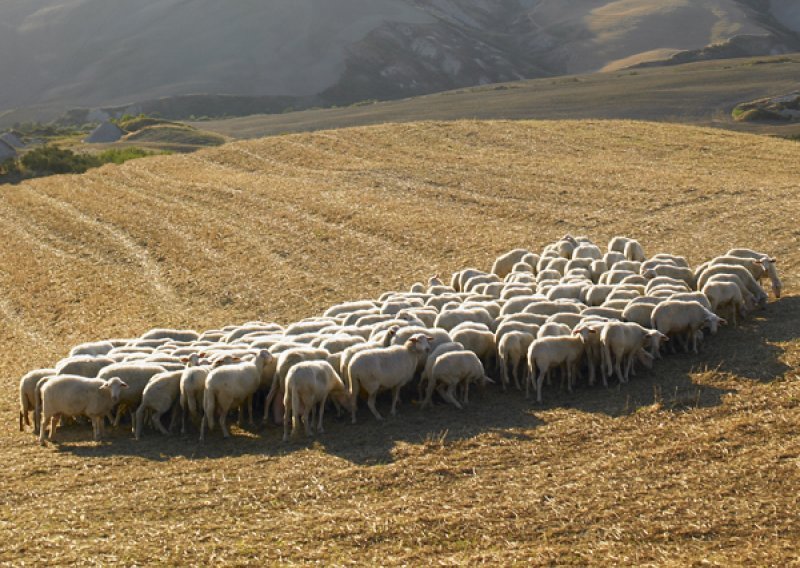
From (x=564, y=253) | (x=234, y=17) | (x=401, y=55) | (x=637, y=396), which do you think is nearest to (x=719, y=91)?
(x=564, y=253)

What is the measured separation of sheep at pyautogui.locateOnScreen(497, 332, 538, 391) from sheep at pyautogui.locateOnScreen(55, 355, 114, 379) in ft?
20.8

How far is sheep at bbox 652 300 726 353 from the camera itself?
1580 centimetres

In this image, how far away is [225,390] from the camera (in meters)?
13.9

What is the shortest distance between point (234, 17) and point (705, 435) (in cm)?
13807

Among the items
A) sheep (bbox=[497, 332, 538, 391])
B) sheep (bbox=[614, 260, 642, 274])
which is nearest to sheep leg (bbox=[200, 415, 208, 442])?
sheep (bbox=[497, 332, 538, 391])

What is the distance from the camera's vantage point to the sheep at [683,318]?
15.8 meters

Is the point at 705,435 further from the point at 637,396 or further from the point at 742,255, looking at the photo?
the point at 742,255

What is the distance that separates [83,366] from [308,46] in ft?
412

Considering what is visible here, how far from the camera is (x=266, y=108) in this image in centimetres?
11188

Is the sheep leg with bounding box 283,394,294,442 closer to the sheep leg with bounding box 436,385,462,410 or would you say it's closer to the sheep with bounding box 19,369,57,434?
the sheep leg with bounding box 436,385,462,410

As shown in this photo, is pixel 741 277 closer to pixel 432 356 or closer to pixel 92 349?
pixel 432 356

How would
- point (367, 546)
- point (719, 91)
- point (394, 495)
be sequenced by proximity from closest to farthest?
point (367, 546)
point (394, 495)
point (719, 91)

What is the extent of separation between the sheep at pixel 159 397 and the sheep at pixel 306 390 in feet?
5.59

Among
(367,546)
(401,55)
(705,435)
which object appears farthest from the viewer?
(401,55)
